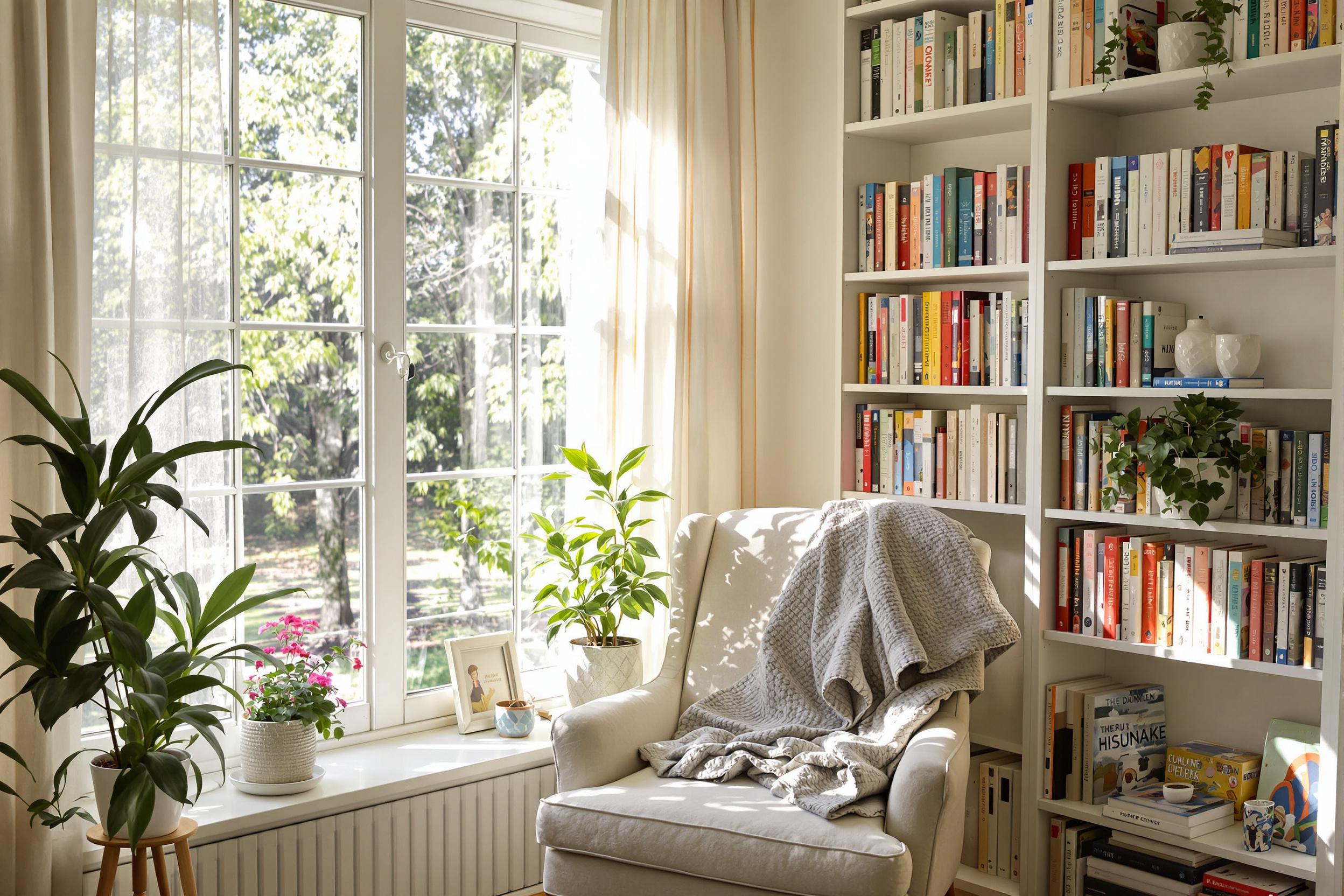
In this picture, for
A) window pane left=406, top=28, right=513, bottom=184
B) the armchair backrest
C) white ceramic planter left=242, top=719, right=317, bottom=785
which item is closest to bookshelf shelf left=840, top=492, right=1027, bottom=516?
the armchair backrest

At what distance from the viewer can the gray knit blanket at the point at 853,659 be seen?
2.41m

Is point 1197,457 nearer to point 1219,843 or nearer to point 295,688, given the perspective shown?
point 1219,843

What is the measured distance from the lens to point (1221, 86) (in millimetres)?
2473

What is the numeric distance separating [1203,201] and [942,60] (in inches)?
31.3

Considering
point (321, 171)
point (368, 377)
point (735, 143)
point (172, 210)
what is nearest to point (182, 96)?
point (172, 210)

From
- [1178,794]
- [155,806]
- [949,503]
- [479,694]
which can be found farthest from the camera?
[479,694]

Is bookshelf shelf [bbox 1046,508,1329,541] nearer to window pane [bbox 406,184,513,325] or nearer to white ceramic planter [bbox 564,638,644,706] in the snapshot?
white ceramic planter [bbox 564,638,644,706]

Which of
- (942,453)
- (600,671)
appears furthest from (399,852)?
(942,453)

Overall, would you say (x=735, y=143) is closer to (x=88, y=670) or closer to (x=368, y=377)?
(x=368, y=377)

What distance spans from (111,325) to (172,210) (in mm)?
268

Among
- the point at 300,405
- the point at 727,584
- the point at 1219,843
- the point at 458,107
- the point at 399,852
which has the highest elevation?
the point at 458,107

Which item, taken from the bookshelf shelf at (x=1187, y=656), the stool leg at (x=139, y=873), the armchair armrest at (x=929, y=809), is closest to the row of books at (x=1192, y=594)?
the bookshelf shelf at (x=1187, y=656)

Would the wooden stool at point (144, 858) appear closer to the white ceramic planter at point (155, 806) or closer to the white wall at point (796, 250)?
the white ceramic planter at point (155, 806)

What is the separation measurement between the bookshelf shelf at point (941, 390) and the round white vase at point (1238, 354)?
0.44m
